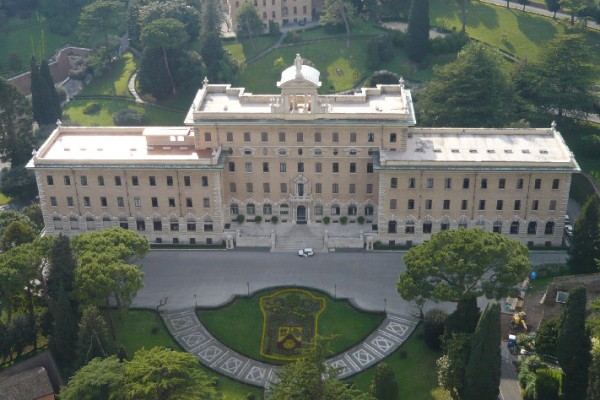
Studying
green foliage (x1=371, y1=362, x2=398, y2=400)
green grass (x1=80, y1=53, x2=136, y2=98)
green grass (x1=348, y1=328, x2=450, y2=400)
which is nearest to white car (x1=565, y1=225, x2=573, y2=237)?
green grass (x1=348, y1=328, x2=450, y2=400)

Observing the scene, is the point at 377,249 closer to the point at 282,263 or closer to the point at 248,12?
the point at 282,263

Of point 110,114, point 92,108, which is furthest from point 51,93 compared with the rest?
point 110,114

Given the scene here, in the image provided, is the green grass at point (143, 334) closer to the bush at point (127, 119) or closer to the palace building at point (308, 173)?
the palace building at point (308, 173)

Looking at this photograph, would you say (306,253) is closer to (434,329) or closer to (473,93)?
(434,329)

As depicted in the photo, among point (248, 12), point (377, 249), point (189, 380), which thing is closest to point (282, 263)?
point (377, 249)

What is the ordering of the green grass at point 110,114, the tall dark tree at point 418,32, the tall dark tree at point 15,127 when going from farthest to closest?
1. the tall dark tree at point 418,32
2. the green grass at point 110,114
3. the tall dark tree at point 15,127

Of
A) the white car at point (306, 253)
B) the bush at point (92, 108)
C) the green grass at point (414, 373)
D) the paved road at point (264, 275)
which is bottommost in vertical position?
the green grass at point (414, 373)

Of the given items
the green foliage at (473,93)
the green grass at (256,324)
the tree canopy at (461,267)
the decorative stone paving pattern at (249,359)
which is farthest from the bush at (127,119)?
the tree canopy at (461,267)
